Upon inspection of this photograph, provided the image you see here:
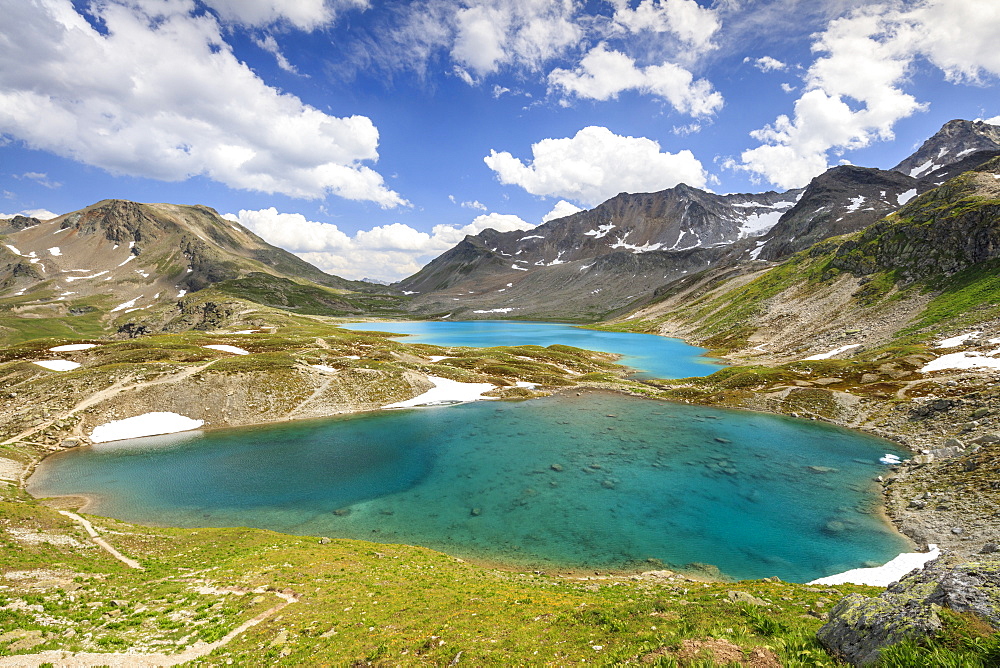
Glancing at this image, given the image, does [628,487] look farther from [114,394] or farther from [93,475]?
[114,394]

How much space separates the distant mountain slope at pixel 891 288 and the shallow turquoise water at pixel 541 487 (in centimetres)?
6096

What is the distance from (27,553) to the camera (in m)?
22.2

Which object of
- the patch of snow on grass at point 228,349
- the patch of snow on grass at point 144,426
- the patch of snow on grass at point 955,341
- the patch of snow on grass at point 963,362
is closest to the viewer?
the patch of snow on grass at point 963,362

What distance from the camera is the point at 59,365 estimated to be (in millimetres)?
68312

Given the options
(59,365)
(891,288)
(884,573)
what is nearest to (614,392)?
(884,573)

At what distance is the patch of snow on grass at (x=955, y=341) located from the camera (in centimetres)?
6481

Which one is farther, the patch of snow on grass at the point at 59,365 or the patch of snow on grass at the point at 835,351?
the patch of snow on grass at the point at 835,351

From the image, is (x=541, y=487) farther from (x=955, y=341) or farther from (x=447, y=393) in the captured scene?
(x=955, y=341)

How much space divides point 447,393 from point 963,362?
264ft

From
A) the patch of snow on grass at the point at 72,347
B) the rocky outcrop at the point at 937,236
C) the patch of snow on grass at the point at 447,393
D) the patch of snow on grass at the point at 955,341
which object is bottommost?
the patch of snow on grass at the point at 447,393

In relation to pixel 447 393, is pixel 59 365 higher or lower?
higher

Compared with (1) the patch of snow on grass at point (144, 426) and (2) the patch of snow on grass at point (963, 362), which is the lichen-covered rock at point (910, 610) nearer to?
(2) the patch of snow on grass at point (963, 362)

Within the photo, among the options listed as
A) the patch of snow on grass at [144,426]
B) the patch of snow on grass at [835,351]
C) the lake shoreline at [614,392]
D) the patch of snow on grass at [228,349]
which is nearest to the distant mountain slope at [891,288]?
the patch of snow on grass at [835,351]

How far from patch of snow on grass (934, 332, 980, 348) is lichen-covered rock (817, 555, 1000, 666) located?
265 feet
